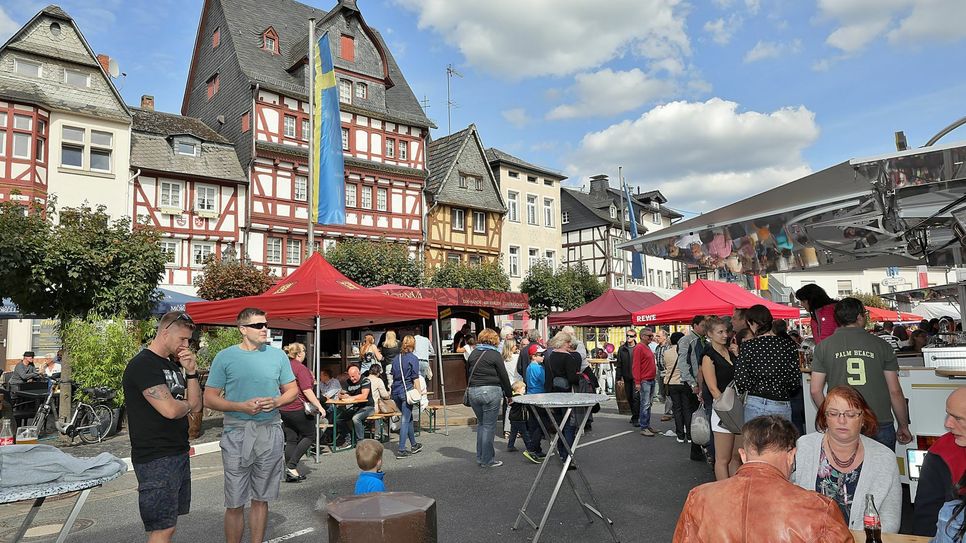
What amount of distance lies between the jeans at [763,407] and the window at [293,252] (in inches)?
942

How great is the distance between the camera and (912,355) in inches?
275

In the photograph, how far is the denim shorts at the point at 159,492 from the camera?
12.5 feet

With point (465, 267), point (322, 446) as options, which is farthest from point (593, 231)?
point (322, 446)

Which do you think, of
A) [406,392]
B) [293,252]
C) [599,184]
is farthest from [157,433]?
[599,184]

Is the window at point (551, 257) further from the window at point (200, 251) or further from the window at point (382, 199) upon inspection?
the window at point (200, 251)

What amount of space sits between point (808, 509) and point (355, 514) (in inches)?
65.8

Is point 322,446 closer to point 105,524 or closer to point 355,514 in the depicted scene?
point 105,524

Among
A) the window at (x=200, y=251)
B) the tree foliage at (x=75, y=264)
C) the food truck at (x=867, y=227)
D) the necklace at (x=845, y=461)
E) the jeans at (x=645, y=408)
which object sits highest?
the window at (x=200, y=251)

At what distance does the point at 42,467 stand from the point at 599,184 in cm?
5136

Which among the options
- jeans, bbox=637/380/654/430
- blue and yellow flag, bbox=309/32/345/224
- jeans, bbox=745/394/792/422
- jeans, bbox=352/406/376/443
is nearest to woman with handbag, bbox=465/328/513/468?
jeans, bbox=352/406/376/443

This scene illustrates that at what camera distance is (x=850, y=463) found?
325 centimetres

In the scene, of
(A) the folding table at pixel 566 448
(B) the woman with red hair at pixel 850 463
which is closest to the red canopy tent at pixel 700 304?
(A) the folding table at pixel 566 448

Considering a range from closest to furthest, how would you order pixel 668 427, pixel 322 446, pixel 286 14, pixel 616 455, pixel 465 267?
1. pixel 616 455
2. pixel 322 446
3. pixel 668 427
4. pixel 465 267
5. pixel 286 14

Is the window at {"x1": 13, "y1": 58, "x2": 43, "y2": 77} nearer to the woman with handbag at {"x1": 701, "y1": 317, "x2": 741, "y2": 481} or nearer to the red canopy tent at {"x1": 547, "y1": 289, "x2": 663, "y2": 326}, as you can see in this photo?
the red canopy tent at {"x1": 547, "y1": 289, "x2": 663, "y2": 326}
